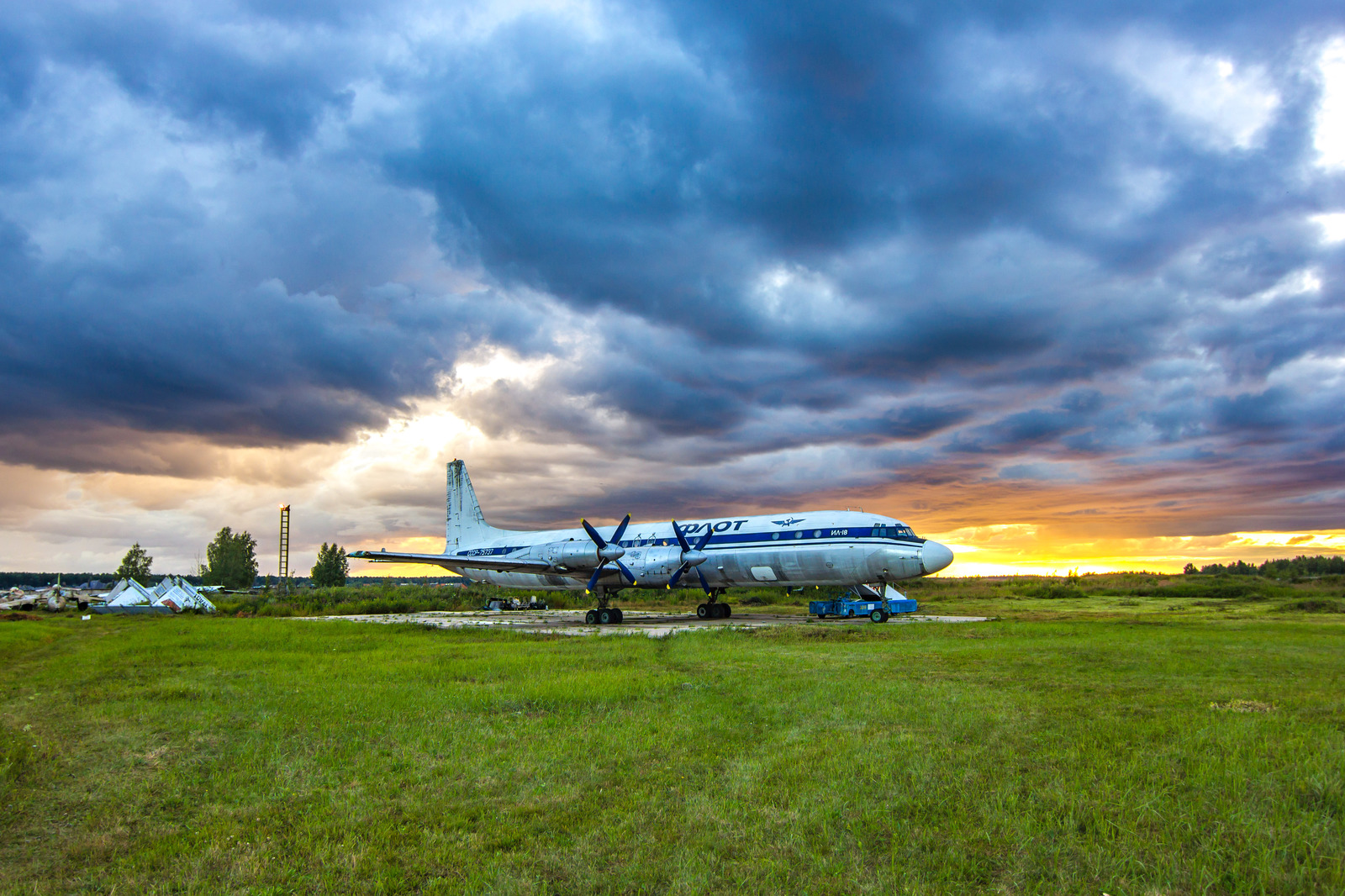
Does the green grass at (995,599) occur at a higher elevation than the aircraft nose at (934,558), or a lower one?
lower

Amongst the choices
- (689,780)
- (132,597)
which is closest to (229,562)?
(132,597)

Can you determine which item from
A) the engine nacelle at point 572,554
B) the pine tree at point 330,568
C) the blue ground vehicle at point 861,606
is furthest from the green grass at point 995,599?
the pine tree at point 330,568

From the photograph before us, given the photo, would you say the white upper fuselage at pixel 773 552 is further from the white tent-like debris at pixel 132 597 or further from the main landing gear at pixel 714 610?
the white tent-like debris at pixel 132 597

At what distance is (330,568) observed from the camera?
112 metres

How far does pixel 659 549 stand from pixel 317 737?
26138 mm

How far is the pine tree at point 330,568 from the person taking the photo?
111312 millimetres

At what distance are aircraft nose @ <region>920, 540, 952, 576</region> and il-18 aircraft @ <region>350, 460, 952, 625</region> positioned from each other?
0.04 metres

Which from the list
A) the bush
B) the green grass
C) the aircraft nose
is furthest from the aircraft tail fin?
the bush

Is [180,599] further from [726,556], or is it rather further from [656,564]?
[726,556]

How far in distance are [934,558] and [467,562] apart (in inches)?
989

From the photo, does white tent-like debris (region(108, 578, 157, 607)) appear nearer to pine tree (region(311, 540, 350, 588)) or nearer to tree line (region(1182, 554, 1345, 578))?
pine tree (region(311, 540, 350, 588))

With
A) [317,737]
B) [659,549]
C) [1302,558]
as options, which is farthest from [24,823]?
[1302,558]

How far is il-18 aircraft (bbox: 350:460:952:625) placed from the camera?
31094mm

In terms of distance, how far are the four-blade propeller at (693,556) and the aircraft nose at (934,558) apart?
10723 mm
